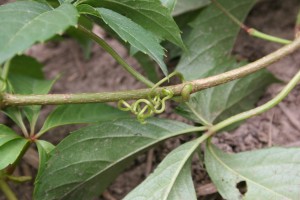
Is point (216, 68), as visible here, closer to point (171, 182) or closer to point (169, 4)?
point (169, 4)

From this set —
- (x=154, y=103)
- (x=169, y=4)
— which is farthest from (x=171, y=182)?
(x=169, y=4)

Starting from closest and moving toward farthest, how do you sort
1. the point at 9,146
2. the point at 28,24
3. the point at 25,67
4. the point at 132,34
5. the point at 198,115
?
the point at 28,24
the point at 132,34
the point at 9,146
the point at 198,115
the point at 25,67

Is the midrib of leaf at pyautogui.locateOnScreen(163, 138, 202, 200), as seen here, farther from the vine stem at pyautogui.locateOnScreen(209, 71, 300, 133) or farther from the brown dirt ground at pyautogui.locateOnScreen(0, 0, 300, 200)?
the brown dirt ground at pyautogui.locateOnScreen(0, 0, 300, 200)

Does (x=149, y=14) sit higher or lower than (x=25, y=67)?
higher

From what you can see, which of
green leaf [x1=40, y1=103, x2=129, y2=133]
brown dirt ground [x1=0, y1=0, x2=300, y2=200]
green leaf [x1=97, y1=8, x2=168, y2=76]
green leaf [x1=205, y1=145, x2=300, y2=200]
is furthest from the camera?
brown dirt ground [x1=0, y1=0, x2=300, y2=200]

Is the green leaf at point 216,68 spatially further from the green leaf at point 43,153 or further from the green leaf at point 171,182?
→ the green leaf at point 43,153

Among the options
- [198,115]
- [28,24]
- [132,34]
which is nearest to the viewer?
[28,24]

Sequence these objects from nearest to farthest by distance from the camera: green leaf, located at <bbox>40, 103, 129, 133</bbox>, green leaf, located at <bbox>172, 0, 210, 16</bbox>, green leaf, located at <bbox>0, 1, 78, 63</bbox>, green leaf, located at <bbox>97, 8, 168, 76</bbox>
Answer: green leaf, located at <bbox>0, 1, 78, 63</bbox>
green leaf, located at <bbox>97, 8, 168, 76</bbox>
green leaf, located at <bbox>40, 103, 129, 133</bbox>
green leaf, located at <bbox>172, 0, 210, 16</bbox>

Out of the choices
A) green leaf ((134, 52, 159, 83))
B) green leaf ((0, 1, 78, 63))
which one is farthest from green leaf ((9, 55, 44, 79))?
green leaf ((0, 1, 78, 63))
